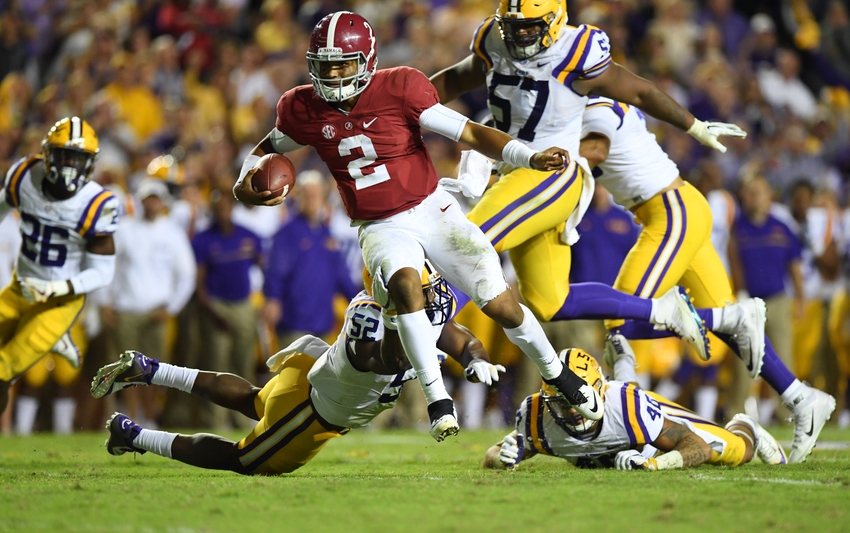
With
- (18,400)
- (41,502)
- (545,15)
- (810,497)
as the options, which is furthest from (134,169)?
(810,497)

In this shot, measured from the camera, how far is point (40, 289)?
6.72 meters

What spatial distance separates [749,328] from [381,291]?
230 centimetres

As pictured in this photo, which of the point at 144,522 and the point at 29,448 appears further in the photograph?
the point at 29,448

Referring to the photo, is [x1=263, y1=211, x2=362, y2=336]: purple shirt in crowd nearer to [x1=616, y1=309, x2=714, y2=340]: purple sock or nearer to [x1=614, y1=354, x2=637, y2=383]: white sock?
[x1=616, y1=309, x2=714, y2=340]: purple sock

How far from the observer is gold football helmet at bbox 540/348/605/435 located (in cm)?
523

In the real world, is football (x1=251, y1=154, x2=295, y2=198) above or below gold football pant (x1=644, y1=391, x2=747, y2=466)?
above

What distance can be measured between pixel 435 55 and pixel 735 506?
8.48 meters

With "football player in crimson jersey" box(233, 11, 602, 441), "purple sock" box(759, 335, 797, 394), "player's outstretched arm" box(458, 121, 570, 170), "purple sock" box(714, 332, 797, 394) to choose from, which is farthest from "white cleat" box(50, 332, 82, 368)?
Answer: "purple sock" box(759, 335, 797, 394)

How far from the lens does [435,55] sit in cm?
1184

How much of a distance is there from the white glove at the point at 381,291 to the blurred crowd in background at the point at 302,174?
1533mm

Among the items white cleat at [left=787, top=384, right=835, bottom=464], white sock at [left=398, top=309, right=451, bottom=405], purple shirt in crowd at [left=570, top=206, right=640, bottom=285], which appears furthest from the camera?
purple shirt in crowd at [left=570, top=206, right=640, bottom=285]

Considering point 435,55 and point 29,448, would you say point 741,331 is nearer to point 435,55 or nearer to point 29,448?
point 29,448

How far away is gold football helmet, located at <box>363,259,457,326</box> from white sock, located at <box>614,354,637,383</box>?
1.17 m

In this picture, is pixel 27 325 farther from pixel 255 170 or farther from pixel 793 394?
pixel 793 394
